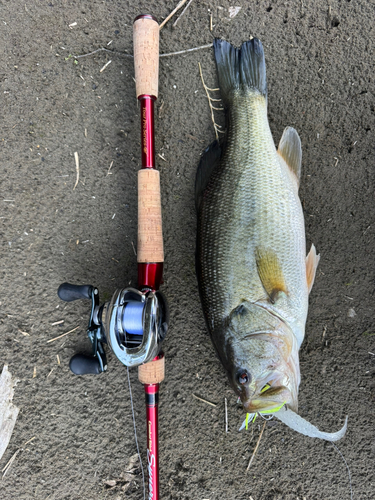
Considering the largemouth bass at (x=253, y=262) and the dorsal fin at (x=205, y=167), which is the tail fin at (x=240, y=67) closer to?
the largemouth bass at (x=253, y=262)

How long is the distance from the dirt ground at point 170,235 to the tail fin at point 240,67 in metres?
0.13

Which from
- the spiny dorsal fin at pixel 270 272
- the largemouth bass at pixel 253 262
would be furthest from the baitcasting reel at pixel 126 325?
the spiny dorsal fin at pixel 270 272

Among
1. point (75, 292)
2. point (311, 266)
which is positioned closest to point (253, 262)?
point (311, 266)

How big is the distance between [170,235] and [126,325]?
75 centimetres

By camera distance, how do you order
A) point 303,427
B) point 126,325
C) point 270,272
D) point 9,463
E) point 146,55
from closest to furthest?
point 126,325
point 270,272
point 146,55
point 303,427
point 9,463

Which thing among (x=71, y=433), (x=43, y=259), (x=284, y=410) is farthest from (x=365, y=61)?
(x=71, y=433)

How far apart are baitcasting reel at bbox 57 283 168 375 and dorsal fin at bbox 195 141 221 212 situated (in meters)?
0.68

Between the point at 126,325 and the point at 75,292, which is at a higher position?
the point at 75,292

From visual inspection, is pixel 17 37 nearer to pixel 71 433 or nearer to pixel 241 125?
pixel 241 125

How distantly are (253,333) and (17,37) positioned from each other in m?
2.34

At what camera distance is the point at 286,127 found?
83.7 inches

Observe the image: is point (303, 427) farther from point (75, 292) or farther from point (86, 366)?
point (75, 292)

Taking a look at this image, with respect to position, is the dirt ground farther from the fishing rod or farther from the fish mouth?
the fish mouth

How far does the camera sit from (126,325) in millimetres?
1606
